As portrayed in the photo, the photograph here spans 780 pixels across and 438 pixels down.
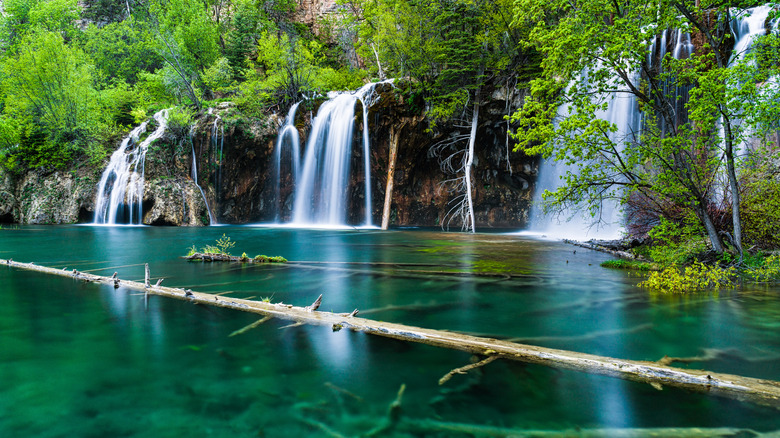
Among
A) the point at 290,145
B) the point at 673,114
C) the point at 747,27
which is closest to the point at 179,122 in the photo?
the point at 290,145

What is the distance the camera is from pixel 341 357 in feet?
11.5

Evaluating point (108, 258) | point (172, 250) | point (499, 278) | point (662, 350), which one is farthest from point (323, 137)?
point (662, 350)

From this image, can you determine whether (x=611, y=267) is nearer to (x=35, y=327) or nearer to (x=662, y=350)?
(x=662, y=350)

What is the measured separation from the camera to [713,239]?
22.9 feet

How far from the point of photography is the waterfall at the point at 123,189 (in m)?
23.6

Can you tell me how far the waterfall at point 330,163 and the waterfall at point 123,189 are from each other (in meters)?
9.57

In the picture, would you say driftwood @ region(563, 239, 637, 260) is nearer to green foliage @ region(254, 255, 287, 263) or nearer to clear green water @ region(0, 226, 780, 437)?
clear green water @ region(0, 226, 780, 437)

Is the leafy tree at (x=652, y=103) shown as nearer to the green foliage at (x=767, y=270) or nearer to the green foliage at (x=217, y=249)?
the green foliage at (x=767, y=270)

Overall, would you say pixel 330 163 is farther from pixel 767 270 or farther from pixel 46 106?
pixel 767 270

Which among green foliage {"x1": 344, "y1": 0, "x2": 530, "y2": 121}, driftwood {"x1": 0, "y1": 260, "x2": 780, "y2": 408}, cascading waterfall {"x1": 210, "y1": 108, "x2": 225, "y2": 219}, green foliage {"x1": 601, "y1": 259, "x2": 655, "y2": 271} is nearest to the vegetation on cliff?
green foliage {"x1": 601, "y1": 259, "x2": 655, "y2": 271}

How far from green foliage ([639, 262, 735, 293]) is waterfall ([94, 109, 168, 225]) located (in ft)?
86.1

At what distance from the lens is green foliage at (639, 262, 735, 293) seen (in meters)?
6.36

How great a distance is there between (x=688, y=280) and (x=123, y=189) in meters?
27.7

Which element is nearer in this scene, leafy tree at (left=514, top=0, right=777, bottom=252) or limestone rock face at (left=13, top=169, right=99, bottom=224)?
leafy tree at (left=514, top=0, right=777, bottom=252)
